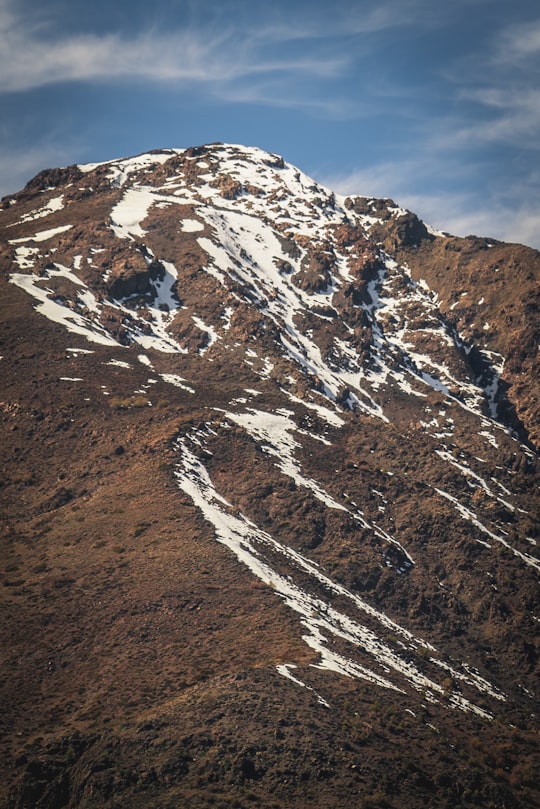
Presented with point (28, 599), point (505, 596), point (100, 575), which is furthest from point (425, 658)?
point (28, 599)

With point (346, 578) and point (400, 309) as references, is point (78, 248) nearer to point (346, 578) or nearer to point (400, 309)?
point (400, 309)

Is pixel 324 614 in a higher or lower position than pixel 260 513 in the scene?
lower

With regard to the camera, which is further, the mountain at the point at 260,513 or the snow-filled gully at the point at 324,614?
the snow-filled gully at the point at 324,614

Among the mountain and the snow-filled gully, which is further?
the snow-filled gully

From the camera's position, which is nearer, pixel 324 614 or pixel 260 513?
pixel 324 614
